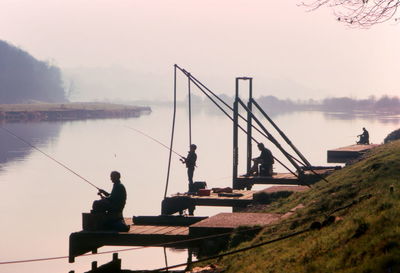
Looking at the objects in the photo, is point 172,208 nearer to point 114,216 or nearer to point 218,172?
point 114,216

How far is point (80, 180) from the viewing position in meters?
65.1

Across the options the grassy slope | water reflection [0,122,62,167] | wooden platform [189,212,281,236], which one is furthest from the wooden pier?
water reflection [0,122,62,167]

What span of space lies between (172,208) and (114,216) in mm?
7307

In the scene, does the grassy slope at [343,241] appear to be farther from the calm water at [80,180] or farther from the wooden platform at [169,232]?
the calm water at [80,180]

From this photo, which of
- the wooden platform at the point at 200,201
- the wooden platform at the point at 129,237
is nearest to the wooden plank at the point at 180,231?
the wooden platform at the point at 129,237

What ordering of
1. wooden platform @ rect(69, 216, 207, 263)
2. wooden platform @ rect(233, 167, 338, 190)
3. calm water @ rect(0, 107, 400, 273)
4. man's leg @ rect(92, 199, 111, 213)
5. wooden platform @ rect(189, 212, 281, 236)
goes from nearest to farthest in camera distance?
wooden platform @ rect(189, 212, 281, 236) → wooden platform @ rect(69, 216, 207, 263) → man's leg @ rect(92, 199, 111, 213) → calm water @ rect(0, 107, 400, 273) → wooden platform @ rect(233, 167, 338, 190)

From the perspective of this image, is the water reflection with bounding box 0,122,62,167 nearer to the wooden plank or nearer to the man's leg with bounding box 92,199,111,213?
the man's leg with bounding box 92,199,111,213

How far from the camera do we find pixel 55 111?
185625 mm

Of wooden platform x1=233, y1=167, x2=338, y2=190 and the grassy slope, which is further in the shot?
wooden platform x1=233, y1=167, x2=338, y2=190

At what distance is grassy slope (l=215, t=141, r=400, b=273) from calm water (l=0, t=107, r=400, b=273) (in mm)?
12340

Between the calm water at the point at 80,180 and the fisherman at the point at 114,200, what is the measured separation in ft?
26.3

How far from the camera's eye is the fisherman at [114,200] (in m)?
20.0

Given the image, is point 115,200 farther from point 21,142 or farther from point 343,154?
point 21,142

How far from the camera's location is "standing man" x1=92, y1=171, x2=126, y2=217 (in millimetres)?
20016
